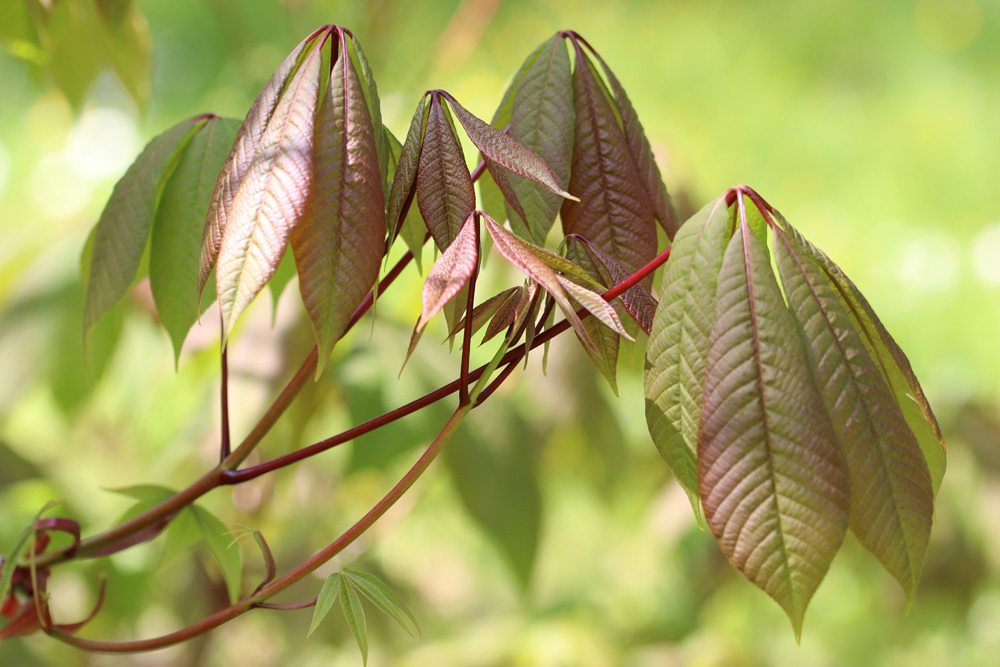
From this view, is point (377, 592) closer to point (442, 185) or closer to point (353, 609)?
point (353, 609)

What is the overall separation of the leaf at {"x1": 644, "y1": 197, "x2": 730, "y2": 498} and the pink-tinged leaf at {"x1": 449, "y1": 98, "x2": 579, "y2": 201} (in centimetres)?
5

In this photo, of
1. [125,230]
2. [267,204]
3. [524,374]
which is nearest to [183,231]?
[125,230]

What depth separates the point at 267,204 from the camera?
37 cm

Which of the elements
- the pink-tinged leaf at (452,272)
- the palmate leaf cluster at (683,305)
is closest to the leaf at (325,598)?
the palmate leaf cluster at (683,305)

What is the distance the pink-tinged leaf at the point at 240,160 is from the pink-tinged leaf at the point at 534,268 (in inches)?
3.6

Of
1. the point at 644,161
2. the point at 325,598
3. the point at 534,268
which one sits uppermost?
the point at 644,161

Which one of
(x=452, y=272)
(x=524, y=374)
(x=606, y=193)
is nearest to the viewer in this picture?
(x=452, y=272)

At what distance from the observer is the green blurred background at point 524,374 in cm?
77

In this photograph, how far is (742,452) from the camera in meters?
0.35

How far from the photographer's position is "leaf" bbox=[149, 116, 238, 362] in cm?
48

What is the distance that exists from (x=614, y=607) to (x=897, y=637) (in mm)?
371

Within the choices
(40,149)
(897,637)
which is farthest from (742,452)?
(40,149)

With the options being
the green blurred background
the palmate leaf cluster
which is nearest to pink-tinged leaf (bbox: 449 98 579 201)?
the palmate leaf cluster

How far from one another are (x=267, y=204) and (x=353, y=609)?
14 centimetres
